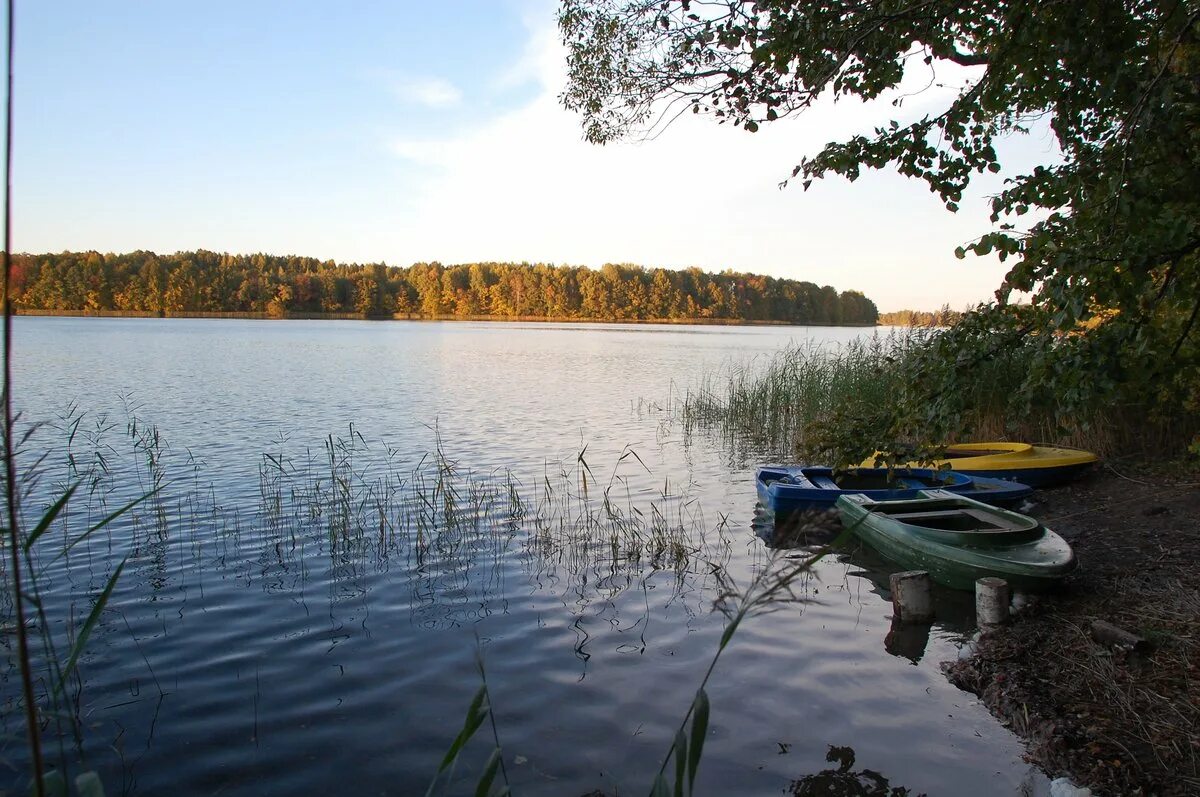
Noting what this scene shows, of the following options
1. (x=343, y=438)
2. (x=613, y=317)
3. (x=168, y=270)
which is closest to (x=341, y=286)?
(x=168, y=270)

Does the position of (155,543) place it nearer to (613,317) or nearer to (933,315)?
(933,315)

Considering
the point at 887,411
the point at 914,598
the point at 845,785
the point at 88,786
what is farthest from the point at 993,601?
the point at 88,786

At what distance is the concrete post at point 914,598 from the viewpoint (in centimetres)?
613

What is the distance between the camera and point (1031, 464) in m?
10.1

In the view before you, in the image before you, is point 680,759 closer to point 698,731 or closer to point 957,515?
point 698,731

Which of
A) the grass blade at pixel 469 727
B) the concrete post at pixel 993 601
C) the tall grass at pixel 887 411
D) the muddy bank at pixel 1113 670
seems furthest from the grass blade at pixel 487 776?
the concrete post at pixel 993 601

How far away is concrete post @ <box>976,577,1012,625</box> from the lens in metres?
5.75

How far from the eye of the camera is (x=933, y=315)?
1518 cm

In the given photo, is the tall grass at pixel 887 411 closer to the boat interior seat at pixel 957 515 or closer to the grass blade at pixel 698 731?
the boat interior seat at pixel 957 515

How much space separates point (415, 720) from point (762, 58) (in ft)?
15.8

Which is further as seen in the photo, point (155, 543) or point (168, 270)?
point (168, 270)

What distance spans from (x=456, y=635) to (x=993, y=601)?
4026 mm

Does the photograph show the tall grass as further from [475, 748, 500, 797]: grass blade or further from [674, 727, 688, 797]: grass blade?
[475, 748, 500, 797]: grass blade

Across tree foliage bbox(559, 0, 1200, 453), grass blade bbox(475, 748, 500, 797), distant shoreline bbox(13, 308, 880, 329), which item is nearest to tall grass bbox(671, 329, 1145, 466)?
tree foliage bbox(559, 0, 1200, 453)
